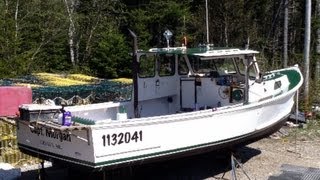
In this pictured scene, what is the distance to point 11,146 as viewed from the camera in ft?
34.8

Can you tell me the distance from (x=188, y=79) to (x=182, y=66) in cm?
39

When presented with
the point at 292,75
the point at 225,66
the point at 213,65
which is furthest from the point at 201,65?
the point at 292,75

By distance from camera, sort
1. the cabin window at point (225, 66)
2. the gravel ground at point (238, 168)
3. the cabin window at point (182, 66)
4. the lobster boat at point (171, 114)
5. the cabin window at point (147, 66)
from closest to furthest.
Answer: the lobster boat at point (171, 114) → the gravel ground at point (238, 168) → the cabin window at point (147, 66) → the cabin window at point (225, 66) → the cabin window at point (182, 66)

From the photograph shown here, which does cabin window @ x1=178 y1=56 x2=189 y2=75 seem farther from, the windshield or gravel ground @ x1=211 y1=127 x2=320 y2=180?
gravel ground @ x1=211 y1=127 x2=320 y2=180

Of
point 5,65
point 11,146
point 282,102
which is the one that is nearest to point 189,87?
point 282,102

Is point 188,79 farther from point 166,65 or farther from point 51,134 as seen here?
point 51,134

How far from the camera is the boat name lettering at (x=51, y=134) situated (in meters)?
7.70

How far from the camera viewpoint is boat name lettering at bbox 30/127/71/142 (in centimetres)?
770

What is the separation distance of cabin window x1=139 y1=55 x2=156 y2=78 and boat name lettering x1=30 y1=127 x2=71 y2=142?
296 centimetres

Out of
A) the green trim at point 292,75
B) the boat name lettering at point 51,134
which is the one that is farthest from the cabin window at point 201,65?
the boat name lettering at point 51,134

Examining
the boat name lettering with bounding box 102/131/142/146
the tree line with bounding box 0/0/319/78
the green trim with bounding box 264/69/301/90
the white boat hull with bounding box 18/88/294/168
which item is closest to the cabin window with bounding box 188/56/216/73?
the white boat hull with bounding box 18/88/294/168

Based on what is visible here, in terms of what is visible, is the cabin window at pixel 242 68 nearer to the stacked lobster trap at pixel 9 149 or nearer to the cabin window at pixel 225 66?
the cabin window at pixel 225 66

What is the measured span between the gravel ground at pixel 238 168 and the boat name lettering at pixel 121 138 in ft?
3.70

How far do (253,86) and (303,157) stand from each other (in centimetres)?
232
